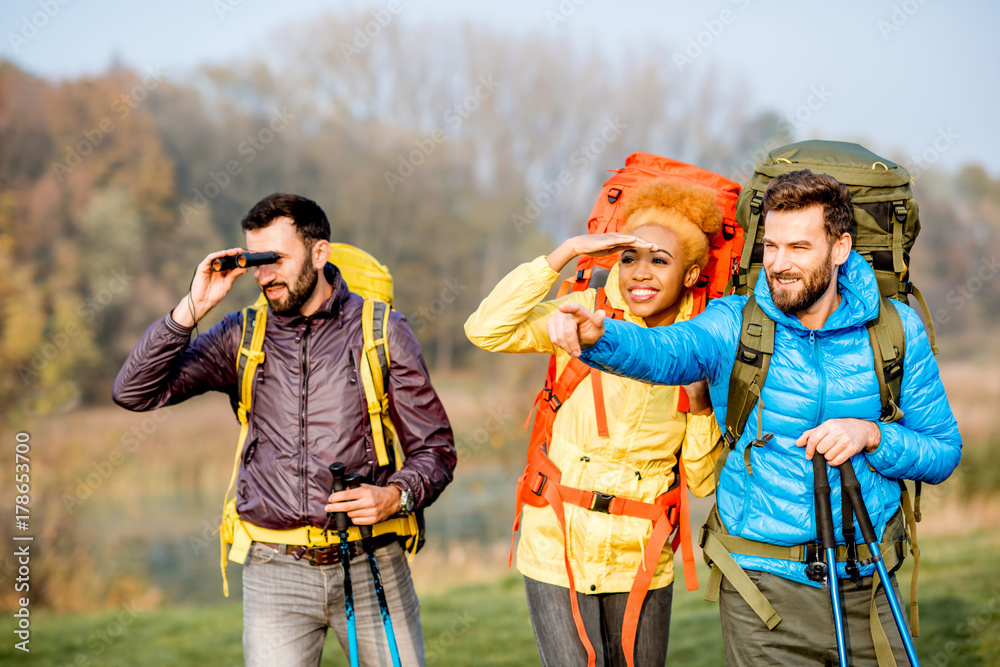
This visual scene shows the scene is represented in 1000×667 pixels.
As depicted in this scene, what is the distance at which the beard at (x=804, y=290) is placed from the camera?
2838mm

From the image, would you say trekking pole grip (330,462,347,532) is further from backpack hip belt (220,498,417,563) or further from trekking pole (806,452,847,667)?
trekking pole (806,452,847,667)

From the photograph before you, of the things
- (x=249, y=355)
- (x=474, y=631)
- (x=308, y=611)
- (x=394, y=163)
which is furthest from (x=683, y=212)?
(x=394, y=163)

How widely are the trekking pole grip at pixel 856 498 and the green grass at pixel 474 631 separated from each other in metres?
3.84

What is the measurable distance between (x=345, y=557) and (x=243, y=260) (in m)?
1.25

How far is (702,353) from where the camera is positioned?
111 inches

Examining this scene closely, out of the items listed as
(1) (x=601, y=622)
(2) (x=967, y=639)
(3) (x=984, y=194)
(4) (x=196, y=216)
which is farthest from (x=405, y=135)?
(1) (x=601, y=622)

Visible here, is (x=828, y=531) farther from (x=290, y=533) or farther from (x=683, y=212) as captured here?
(x=290, y=533)

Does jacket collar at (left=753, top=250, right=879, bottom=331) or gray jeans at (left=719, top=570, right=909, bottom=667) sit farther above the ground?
jacket collar at (left=753, top=250, right=879, bottom=331)

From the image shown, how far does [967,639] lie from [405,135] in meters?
16.1

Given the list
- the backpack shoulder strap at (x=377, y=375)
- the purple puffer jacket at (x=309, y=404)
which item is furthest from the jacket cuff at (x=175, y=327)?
the backpack shoulder strap at (x=377, y=375)

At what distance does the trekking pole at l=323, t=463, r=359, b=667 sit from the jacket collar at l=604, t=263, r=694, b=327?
1.27m

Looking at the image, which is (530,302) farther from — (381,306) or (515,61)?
(515,61)

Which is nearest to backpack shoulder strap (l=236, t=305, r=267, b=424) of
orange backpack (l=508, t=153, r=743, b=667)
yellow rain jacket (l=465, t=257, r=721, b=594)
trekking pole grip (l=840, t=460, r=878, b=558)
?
yellow rain jacket (l=465, t=257, r=721, b=594)

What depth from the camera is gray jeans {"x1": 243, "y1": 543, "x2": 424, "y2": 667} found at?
3.51m
